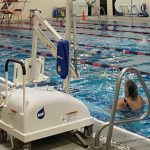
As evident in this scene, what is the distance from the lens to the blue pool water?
19.8 ft

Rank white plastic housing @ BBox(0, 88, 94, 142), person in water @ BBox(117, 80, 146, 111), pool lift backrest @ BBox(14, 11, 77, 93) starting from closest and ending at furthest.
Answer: white plastic housing @ BBox(0, 88, 94, 142) → pool lift backrest @ BBox(14, 11, 77, 93) → person in water @ BBox(117, 80, 146, 111)

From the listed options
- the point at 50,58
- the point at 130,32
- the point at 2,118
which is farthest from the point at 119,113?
the point at 130,32

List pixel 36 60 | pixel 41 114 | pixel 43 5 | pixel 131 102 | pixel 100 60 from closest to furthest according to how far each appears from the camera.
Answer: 1. pixel 41 114
2. pixel 36 60
3. pixel 131 102
4. pixel 100 60
5. pixel 43 5

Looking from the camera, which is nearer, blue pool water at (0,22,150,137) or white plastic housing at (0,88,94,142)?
white plastic housing at (0,88,94,142)

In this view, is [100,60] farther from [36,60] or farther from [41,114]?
[41,114]

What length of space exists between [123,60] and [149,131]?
452 centimetres

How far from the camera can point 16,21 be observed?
20375 millimetres

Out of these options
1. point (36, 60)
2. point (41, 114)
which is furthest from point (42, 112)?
point (36, 60)

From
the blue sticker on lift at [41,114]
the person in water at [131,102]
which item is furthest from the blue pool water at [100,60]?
the blue sticker on lift at [41,114]

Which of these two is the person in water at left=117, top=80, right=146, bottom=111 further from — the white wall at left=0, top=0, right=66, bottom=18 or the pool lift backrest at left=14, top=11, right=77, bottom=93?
the white wall at left=0, top=0, right=66, bottom=18

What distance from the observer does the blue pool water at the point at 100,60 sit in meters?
6.05

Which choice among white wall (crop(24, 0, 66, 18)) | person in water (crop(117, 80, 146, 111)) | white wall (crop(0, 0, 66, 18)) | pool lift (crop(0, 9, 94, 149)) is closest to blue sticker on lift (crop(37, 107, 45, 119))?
pool lift (crop(0, 9, 94, 149))

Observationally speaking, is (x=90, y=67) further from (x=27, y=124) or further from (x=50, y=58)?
(x=27, y=124)

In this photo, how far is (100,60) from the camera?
30.4 feet
